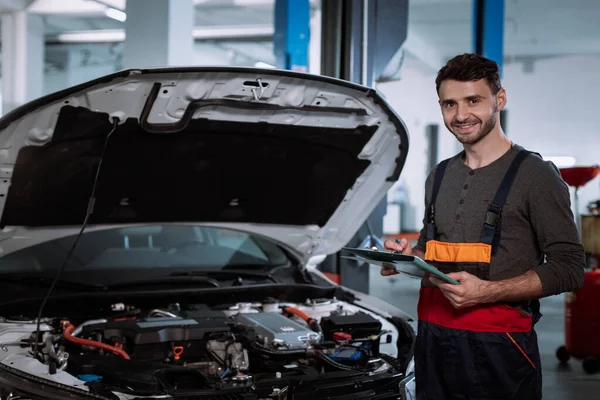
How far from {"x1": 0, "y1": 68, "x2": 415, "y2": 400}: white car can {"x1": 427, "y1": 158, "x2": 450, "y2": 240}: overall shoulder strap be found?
23.8 inches

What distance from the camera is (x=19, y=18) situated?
34.2 feet

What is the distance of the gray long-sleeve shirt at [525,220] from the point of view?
1637mm

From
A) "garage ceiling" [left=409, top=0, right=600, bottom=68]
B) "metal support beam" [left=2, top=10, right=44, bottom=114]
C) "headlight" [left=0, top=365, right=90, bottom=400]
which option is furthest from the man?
"metal support beam" [left=2, top=10, right=44, bottom=114]

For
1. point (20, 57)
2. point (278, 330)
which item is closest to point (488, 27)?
point (278, 330)

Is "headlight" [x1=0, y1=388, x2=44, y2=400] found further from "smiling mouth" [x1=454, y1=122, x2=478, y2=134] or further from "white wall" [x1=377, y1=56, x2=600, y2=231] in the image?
"white wall" [x1=377, y1=56, x2=600, y2=231]

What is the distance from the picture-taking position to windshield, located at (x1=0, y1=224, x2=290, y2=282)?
9.06 ft

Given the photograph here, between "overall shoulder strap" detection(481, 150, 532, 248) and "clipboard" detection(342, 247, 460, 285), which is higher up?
"overall shoulder strap" detection(481, 150, 532, 248)

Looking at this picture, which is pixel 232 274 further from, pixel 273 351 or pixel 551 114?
pixel 551 114

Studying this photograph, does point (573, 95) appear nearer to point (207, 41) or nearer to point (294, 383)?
point (207, 41)

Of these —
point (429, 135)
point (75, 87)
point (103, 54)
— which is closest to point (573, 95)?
point (429, 135)

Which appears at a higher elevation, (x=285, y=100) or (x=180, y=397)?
(x=285, y=100)

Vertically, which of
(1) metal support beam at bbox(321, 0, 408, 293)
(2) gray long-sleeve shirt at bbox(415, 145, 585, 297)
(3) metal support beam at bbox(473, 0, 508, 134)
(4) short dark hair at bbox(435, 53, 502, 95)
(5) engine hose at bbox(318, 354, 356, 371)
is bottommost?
(5) engine hose at bbox(318, 354, 356, 371)

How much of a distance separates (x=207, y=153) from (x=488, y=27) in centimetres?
415

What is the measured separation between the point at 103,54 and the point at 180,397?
1370 centimetres
